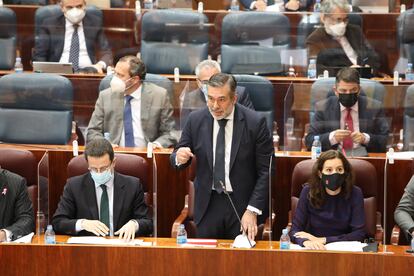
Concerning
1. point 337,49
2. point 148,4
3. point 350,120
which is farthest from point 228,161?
point 148,4

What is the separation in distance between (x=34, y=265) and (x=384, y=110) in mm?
2270

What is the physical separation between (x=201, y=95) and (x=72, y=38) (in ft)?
6.31

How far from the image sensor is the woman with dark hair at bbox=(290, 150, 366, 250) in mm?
4852

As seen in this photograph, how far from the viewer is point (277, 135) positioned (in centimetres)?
594

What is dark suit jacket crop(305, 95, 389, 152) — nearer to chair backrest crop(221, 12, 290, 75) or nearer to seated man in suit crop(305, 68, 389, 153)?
seated man in suit crop(305, 68, 389, 153)

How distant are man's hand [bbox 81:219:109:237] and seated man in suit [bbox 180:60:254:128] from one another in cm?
103

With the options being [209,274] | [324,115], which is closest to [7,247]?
[209,274]

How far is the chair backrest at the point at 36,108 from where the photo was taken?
5898 millimetres

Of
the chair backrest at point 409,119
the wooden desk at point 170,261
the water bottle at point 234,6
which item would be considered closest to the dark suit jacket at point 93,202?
the wooden desk at point 170,261

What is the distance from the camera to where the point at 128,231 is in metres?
4.60

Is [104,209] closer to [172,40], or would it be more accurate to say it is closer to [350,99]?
[350,99]

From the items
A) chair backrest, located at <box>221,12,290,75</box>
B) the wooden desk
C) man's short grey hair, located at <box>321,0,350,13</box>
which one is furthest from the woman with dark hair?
man's short grey hair, located at <box>321,0,350,13</box>

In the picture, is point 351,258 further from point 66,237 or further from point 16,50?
point 16,50

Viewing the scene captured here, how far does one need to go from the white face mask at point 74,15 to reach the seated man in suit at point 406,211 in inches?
124
